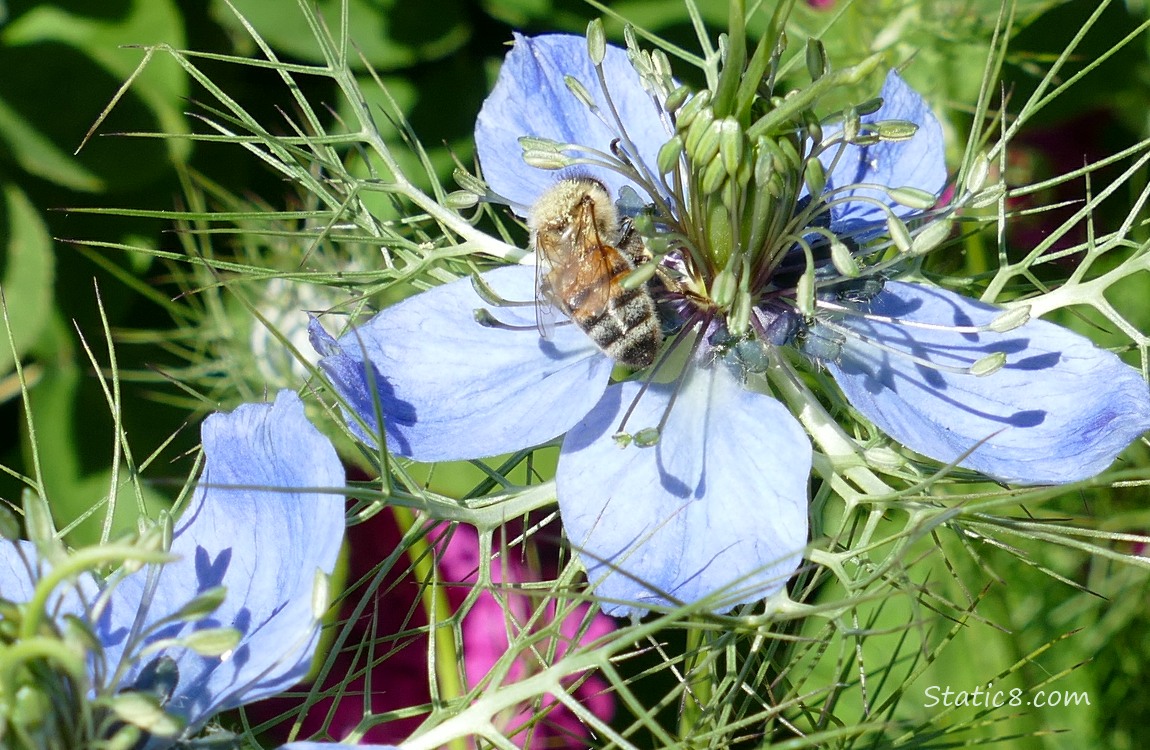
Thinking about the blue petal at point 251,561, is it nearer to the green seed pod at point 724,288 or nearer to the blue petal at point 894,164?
the green seed pod at point 724,288

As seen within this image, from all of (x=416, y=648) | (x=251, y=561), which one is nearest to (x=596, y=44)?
(x=251, y=561)

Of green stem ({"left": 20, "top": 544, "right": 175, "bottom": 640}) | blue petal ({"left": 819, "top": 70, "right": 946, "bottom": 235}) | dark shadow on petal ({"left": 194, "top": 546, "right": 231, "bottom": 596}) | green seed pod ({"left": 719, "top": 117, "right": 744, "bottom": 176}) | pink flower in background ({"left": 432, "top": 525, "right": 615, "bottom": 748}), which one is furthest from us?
pink flower in background ({"left": 432, "top": 525, "right": 615, "bottom": 748})

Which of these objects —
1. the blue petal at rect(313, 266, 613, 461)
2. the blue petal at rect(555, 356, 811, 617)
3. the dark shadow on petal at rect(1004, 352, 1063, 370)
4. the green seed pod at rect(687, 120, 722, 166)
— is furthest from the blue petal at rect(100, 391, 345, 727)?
the dark shadow on petal at rect(1004, 352, 1063, 370)

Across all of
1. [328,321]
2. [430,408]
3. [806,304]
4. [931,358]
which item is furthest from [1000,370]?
[328,321]

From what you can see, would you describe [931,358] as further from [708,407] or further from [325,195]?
[325,195]

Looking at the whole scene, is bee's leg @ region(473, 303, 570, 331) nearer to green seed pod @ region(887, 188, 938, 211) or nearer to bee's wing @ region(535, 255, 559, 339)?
bee's wing @ region(535, 255, 559, 339)

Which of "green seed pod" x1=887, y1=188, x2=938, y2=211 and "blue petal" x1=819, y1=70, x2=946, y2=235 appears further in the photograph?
"blue petal" x1=819, y1=70, x2=946, y2=235

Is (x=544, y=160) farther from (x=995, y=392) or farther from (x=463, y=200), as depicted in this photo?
(x=995, y=392)

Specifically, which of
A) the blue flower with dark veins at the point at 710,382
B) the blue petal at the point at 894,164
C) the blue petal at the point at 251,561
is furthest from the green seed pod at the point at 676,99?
the blue petal at the point at 251,561
